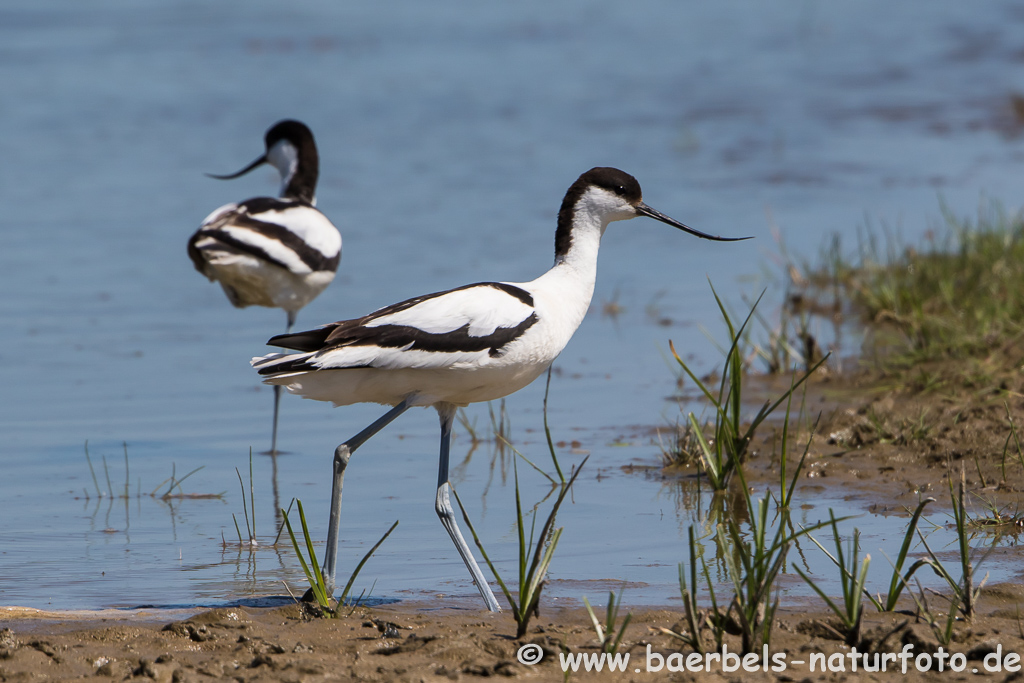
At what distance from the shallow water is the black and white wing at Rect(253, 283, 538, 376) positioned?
0.79m

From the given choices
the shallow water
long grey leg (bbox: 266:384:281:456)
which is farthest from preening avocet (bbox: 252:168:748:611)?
long grey leg (bbox: 266:384:281:456)

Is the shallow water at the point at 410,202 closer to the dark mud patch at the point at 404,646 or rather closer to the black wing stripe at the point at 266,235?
the dark mud patch at the point at 404,646

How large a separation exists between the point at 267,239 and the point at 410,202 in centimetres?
425

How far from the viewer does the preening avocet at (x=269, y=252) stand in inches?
264

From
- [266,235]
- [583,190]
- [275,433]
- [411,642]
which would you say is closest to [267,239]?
[266,235]

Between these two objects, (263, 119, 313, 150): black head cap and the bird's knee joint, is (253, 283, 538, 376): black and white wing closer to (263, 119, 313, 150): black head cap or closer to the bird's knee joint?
the bird's knee joint

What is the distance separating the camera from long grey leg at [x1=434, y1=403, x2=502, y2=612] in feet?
12.8

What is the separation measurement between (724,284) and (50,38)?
13.3 metres

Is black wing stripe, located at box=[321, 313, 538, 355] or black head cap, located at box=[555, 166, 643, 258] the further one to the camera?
black head cap, located at box=[555, 166, 643, 258]

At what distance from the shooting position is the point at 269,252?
22.2 feet

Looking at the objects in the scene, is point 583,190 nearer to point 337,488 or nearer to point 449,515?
point 449,515

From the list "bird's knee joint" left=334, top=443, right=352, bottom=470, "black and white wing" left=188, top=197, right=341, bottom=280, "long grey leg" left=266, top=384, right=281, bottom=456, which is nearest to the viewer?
"bird's knee joint" left=334, top=443, right=352, bottom=470

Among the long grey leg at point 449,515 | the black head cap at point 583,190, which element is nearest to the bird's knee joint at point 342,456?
the long grey leg at point 449,515

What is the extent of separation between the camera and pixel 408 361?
13.1 ft
